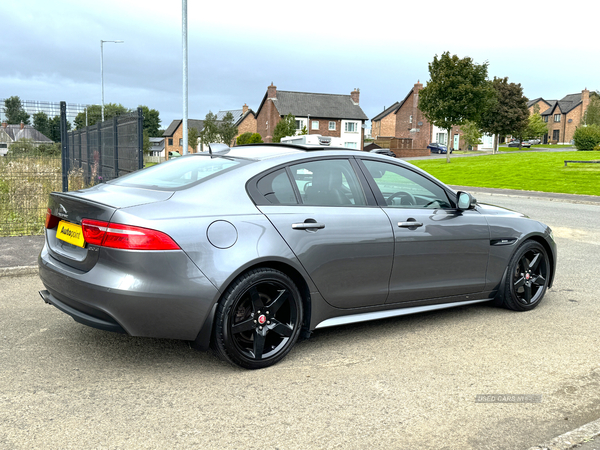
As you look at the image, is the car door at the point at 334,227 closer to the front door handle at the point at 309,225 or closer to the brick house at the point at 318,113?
the front door handle at the point at 309,225

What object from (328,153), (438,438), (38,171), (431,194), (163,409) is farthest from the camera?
(38,171)

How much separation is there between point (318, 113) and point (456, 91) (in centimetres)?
3259

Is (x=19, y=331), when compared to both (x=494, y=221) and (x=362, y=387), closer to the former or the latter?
(x=362, y=387)

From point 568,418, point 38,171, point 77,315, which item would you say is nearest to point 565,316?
point 568,418

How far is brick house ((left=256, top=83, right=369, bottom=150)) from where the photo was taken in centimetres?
7506

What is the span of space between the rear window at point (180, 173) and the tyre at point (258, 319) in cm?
83

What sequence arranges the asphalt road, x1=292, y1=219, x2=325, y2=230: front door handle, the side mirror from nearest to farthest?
the asphalt road → x1=292, y1=219, x2=325, y2=230: front door handle → the side mirror

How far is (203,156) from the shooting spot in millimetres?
4715

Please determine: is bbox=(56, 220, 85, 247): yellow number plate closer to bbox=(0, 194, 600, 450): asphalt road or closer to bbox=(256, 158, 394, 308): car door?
bbox=(0, 194, 600, 450): asphalt road

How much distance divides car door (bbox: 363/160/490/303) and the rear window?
3.91 ft

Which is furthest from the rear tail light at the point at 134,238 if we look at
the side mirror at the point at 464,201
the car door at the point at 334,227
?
the side mirror at the point at 464,201

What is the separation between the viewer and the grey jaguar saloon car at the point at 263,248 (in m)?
3.54

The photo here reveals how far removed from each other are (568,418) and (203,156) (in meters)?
3.18

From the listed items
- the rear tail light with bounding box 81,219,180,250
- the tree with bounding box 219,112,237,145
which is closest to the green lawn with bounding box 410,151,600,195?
the rear tail light with bounding box 81,219,180,250
